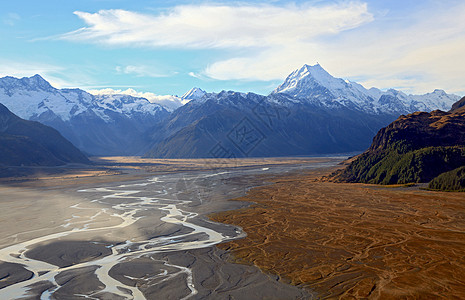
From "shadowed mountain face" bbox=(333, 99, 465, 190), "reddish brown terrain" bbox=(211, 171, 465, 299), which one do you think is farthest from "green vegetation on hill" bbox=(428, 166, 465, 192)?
"reddish brown terrain" bbox=(211, 171, 465, 299)

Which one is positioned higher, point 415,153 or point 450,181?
point 415,153

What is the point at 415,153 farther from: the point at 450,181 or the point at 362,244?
the point at 362,244

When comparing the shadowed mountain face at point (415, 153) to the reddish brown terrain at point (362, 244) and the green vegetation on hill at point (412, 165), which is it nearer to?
the green vegetation on hill at point (412, 165)

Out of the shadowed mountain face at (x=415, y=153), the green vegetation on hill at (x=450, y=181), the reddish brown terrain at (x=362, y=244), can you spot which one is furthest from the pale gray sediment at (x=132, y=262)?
the shadowed mountain face at (x=415, y=153)

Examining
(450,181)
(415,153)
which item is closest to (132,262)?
(450,181)

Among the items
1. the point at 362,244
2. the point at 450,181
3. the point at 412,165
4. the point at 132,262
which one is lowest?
the point at 450,181

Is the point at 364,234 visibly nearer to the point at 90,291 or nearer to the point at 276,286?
the point at 276,286

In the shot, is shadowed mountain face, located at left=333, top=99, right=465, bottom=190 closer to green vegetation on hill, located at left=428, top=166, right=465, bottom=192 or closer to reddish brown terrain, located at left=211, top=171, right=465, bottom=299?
green vegetation on hill, located at left=428, top=166, right=465, bottom=192
